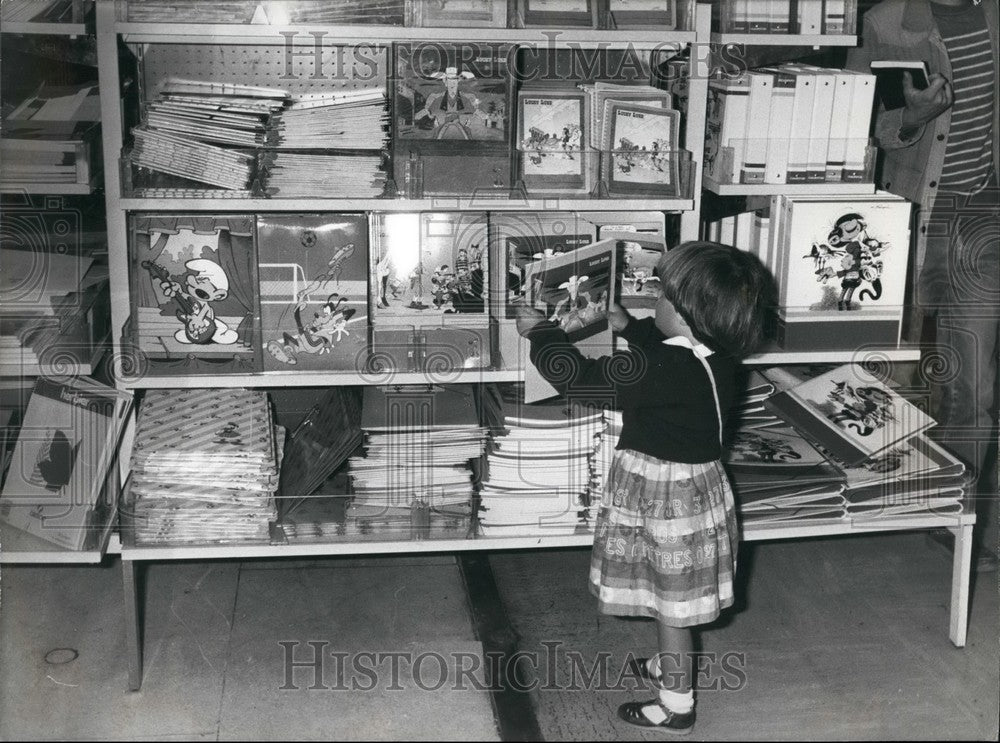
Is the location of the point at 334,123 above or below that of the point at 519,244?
above

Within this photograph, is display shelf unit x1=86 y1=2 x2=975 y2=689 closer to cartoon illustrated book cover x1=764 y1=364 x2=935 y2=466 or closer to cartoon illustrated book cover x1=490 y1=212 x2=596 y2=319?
cartoon illustrated book cover x1=490 y1=212 x2=596 y2=319

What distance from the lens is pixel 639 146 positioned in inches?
100.0

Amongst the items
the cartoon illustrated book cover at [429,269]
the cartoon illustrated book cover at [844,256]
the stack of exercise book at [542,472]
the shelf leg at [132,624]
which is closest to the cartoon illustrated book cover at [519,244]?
the cartoon illustrated book cover at [429,269]

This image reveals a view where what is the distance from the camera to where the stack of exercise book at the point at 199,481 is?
2498 millimetres

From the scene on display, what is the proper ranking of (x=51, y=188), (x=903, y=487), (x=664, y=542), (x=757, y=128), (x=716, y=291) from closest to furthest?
(x=716, y=291) < (x=664, y=542) < (x=51, y=188) < (x=757, y=128) < (x=903, y=487)

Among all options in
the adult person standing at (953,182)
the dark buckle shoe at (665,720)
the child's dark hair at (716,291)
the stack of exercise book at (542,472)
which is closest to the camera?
the child's dark hair at (716,291)

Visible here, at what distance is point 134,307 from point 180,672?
90 cm

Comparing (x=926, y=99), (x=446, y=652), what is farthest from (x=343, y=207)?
(x=926, y=99)

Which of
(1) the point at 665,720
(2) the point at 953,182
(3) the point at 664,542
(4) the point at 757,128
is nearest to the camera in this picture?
(3) the point at 664,542

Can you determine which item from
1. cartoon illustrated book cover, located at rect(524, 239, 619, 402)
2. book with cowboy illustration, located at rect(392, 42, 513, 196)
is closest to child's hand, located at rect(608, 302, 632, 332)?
cartoon illustrated book cover, located at rect(524, 239, 619, 402)

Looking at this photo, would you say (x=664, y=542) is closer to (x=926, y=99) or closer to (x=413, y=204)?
(x=413, y=204)

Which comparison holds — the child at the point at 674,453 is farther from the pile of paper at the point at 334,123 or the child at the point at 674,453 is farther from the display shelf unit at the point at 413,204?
the pile of paper at the point at 334,123

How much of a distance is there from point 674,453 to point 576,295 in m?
0.44

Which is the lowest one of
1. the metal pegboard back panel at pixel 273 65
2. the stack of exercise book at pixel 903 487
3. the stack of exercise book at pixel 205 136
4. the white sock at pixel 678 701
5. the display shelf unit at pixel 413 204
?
the white sock at pixel 678 701
